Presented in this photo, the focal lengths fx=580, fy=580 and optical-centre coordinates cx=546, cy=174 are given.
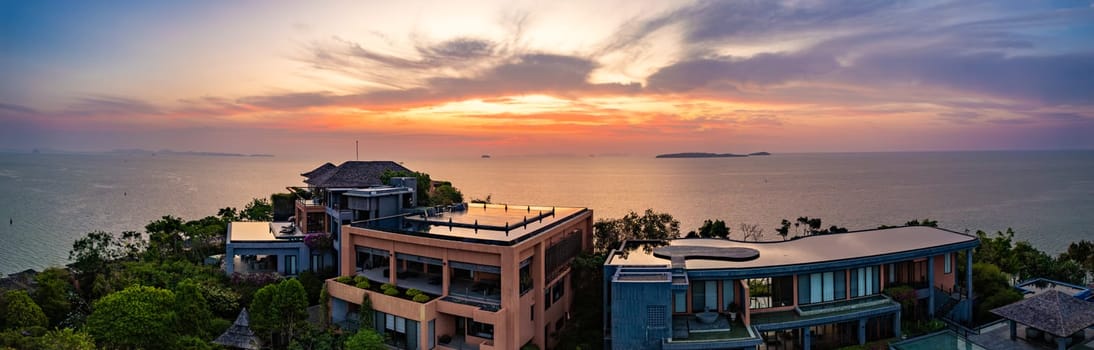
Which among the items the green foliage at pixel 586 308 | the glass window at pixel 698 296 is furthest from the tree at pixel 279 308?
the glass window at pixel 698 296

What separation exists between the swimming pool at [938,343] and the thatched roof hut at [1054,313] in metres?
2.16

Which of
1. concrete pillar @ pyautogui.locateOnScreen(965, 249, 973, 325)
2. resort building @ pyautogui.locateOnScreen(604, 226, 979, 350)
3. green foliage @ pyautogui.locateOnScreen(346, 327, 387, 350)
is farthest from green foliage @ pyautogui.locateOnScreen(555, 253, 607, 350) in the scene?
concrete pillar @ pyautogui.locateOnScreen(965, 249, 973, 325)

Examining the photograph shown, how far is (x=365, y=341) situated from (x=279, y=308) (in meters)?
5.69

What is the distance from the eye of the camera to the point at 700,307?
2855 cm

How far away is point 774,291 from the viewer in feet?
94.4

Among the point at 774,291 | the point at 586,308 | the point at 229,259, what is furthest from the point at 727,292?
the point at 229,259

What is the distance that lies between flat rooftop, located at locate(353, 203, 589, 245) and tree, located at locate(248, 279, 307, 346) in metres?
5.18

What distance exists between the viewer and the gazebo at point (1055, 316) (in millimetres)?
25438

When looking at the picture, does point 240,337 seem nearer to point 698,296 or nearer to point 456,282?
point 456,282

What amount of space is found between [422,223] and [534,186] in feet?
521

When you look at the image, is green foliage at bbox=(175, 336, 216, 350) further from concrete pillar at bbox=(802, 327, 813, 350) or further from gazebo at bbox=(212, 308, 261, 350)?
concrete pillar at bbox=(802, 327, 813, 350)

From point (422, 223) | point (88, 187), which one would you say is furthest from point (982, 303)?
point (88, 187)

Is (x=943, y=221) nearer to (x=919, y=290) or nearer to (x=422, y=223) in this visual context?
(x=919, y=290)

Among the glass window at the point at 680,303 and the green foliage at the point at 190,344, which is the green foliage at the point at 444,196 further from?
the glass window at the point at 680,303
